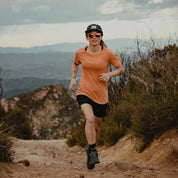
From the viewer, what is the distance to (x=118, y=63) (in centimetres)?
471

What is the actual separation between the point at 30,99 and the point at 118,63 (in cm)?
5504

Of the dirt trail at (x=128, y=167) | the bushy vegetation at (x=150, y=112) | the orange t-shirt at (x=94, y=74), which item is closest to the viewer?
the dirt trail at (x=128, y=167)

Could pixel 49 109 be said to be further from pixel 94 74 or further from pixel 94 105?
pixel 94 74

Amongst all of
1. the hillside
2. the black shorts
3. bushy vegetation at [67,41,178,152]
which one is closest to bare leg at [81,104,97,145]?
the black shorts

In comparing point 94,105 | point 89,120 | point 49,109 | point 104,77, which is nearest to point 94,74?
point 104,77

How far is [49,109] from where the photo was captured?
56688 millimetres

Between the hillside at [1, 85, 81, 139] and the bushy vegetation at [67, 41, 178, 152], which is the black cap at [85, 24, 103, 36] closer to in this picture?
the bushy vegetation at [67, 41, 178, 152]

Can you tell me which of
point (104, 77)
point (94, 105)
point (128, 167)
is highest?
point (104, 77)

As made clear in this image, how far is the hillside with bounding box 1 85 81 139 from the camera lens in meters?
49.3

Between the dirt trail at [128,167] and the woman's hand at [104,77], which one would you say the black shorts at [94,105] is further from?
the dirt trail at [128,167]

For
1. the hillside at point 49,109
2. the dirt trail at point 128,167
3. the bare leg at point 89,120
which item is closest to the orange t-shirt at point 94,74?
the bare leg at point 89,120

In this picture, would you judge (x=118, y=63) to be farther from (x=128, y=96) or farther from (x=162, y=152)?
(x=128, y=96)

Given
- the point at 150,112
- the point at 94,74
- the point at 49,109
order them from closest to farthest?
the point at 94,74 < the point at 150,112 < the point at 49,109

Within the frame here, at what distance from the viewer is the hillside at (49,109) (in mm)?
49281
